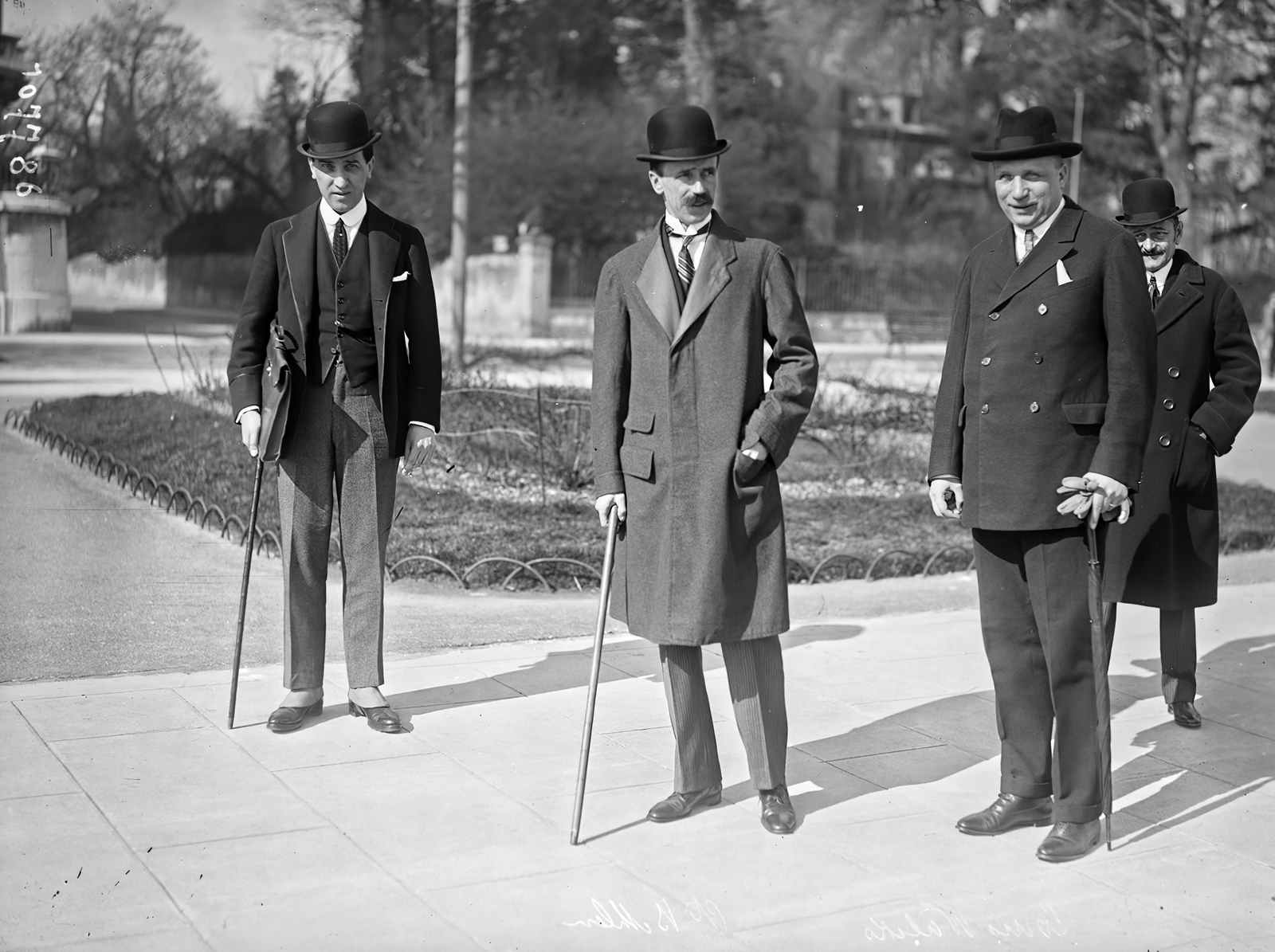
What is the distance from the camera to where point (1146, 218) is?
5059mm

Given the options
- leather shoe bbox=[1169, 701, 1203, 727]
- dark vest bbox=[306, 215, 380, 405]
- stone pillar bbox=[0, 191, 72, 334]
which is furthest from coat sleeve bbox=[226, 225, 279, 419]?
leather shoe bbox=[1169, 701, 1203, 727]

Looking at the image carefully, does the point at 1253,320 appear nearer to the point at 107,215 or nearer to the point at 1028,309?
the point at 107,215

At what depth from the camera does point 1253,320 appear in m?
18.8

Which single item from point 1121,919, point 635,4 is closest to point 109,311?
point 1121,919

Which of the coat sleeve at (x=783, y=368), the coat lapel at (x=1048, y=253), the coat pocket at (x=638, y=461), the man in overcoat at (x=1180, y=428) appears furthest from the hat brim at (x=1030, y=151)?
the man in overcoat at (x=1180, y=428)

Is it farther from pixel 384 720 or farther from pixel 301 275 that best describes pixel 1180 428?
pixel 301 275

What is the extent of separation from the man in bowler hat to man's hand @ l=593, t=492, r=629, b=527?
41.9 inches

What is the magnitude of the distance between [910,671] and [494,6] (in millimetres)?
9845

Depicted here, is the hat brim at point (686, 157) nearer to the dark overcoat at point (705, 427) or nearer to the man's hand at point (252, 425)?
the dark overcoat at point (705, 427)

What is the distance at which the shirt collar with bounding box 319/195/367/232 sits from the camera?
4.74m

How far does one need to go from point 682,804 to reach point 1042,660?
1.04 m

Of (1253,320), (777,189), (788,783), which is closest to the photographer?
(788,783)

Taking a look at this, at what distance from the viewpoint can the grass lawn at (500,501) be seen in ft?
25.8

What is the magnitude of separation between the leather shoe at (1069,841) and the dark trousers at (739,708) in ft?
2.29
